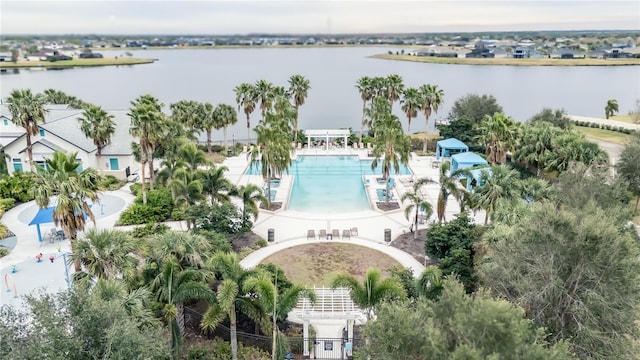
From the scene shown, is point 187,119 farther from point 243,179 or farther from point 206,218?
point 206,218

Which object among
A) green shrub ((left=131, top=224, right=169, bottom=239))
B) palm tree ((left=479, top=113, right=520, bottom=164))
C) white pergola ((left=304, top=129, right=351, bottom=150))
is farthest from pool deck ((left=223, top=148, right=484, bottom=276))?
white pergola ((left=304, top=129, right=351, bottom=150))

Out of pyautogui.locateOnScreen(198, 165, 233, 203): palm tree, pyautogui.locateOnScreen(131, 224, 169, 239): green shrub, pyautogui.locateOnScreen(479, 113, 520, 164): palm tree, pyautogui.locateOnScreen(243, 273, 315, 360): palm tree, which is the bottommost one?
pyautogui.locateOnScreen(131, 224, 169, 239): green shrub

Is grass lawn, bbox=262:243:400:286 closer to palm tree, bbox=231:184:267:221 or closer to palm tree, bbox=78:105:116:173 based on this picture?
palm tree, bbox=231:184:267:221

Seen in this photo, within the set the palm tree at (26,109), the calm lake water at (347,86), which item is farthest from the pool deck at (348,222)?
the calm lake water at (347,86)

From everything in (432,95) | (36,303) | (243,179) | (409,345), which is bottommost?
(243,179)

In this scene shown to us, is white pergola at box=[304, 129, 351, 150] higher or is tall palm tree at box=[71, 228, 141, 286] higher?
tall palm tree at box=[71, 228, 141, 286]

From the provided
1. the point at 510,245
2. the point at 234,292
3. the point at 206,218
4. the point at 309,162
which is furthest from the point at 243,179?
the point at 510,245
